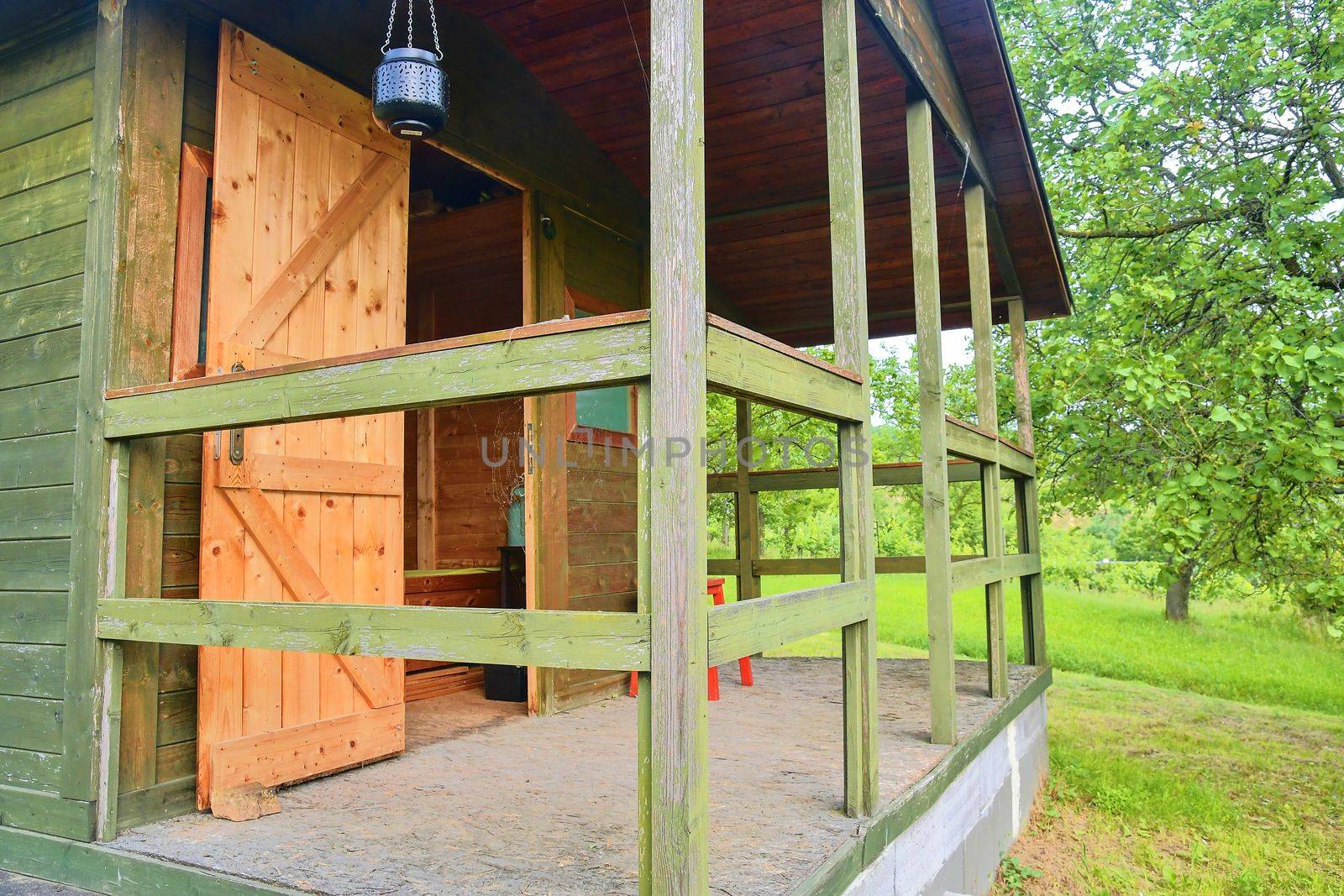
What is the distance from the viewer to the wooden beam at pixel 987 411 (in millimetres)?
4781

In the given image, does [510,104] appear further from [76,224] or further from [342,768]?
[342,768]

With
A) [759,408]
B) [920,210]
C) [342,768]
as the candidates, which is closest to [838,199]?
[920,210]

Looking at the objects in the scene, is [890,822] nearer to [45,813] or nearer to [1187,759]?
[45,813]

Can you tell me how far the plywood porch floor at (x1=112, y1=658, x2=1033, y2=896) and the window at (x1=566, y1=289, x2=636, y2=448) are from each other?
4.88 feet

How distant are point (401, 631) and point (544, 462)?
8.22ft

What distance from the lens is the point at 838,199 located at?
9.72 ft

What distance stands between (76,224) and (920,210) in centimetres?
309

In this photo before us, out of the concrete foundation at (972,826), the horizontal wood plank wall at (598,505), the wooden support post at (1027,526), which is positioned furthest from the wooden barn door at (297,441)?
the wooden support post at (1027,526)

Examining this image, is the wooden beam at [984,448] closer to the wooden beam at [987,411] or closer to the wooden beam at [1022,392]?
the wooden beam at [987,411]

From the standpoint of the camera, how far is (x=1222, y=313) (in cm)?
665

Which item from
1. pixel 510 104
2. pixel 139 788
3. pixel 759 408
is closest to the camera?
pixel 139 788

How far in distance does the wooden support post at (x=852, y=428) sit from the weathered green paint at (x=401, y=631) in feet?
3.07

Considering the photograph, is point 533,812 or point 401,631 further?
point 533,812

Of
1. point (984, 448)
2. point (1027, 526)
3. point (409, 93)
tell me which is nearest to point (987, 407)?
point (984, 448)
